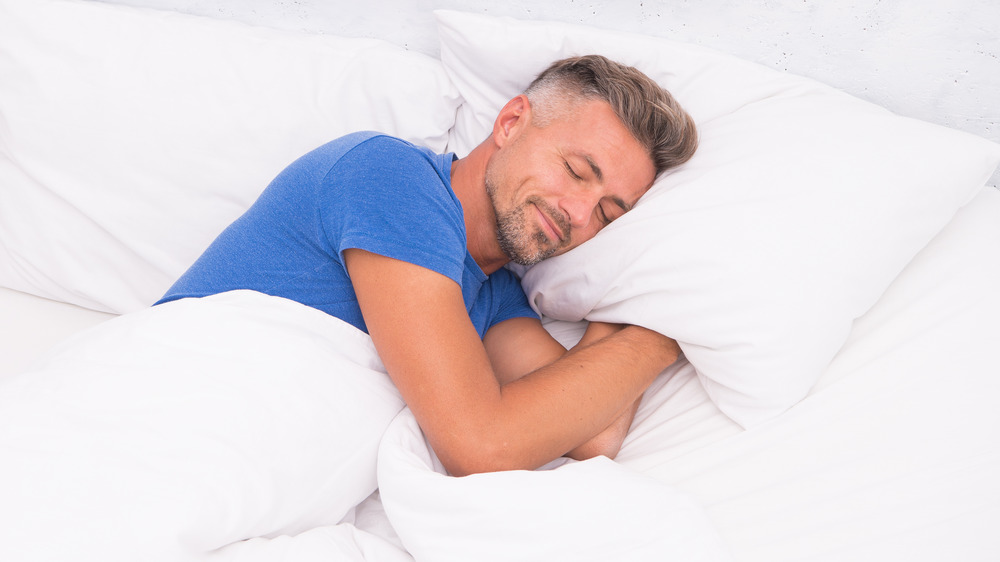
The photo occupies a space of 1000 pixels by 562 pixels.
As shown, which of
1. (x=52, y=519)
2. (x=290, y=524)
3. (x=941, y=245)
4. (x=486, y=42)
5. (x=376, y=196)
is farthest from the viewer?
(x=486, y=42)

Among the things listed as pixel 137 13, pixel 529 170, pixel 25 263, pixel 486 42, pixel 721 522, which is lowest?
pixel 721 522

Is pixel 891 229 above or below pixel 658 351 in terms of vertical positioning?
above

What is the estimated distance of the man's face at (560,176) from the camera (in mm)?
1253

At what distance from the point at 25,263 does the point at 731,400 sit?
4.71ft

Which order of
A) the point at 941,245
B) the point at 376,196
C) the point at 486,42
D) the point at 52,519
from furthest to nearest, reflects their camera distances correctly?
the point at 486,42
the point at 941,245
the point at 376,196
the point at 52,519

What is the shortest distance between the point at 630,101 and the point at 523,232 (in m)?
0.30

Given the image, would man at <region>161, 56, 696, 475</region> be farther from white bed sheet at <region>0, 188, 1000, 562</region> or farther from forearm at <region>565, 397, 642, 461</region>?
white bed sheet at <region>0, 188, 1000, 562</region>

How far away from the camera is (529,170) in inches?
49.4

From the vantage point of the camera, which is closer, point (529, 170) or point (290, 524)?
point (290, 524)

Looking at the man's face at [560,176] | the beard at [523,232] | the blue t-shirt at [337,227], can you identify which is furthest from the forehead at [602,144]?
the blue t-shirt at [337,227]

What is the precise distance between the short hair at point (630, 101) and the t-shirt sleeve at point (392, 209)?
301 millimetres

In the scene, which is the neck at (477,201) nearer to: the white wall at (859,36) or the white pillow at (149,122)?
the white pillow at (149,122)

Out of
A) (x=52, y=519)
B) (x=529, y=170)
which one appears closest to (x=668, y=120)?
(x=529, y=170)

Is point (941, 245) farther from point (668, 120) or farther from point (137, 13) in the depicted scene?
point (137, 13)
